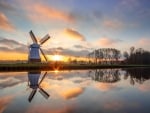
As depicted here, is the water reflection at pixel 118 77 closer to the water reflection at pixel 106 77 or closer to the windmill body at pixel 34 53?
the water reflection at pixel 106 77

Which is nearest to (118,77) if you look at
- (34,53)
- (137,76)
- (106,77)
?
(106,77)

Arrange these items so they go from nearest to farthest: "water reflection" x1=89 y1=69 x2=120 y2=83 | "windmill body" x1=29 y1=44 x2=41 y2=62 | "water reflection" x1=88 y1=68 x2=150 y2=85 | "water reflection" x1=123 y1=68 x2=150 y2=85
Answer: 1. "water reflection" x1=123 y1=68 x2=150 y2=85
2. "water reflection" x1=88 y1=68 x2=150 y2=85
3. "water reflection" x1=89 y1=69 x2=120 y2=83
4. "windmill body" x1=29 y1=44 x2=41 y2=62

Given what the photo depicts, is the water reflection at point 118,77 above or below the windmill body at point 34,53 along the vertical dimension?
below

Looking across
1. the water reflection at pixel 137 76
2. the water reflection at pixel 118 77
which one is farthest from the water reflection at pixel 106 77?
the water reflection at pixel 137 76

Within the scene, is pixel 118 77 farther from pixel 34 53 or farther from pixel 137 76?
pixel 34 53

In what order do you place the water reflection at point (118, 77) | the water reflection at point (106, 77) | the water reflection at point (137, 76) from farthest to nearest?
the water reflection at point (106, 77)
the water reflection at point (118, 77)
the water reflection at point (137, 76)

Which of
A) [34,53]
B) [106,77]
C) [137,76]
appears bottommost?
[106,77]

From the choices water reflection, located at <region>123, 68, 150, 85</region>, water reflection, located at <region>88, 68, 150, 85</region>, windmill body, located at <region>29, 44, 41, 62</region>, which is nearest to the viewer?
water reflection, located at <region>123, 68, 150, 85</region>

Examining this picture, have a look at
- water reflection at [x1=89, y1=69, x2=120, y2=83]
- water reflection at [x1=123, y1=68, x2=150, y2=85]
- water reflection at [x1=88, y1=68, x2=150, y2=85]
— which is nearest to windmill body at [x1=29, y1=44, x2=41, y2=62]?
water reflection at [x1=88, y1=68, x2=150, y2=85]

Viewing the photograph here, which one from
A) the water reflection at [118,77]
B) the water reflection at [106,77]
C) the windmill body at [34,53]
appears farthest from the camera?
the windmill body at [34,53]

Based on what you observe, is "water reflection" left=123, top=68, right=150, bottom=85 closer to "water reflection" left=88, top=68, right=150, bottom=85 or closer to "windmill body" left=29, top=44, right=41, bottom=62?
"water reflection" left=88, top=68, right=150, bottom=85

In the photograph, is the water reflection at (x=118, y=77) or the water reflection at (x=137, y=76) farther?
the water reflection at (x=118, y=77)

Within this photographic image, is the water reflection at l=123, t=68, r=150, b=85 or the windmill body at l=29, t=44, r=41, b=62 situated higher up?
the windmill body at l=29, t=44, r=41, b=62

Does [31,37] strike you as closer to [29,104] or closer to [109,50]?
[29,104]
